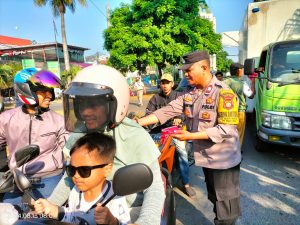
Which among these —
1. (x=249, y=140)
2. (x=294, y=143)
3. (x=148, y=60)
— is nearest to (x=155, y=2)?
(x=148, y=60)

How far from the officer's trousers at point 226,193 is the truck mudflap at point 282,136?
2.50 meters

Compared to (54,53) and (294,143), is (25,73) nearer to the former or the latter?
(294,143)

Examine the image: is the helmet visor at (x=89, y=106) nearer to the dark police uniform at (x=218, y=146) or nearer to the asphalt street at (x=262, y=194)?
the dark police uniform at (x=218, y=146)

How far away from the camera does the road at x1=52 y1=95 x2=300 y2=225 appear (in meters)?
3.35

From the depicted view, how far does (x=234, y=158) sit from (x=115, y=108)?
1.34 m

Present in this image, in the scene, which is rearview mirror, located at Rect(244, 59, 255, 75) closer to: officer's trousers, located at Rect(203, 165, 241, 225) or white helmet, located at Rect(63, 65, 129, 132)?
officer's trousers, located at Rect(203, 165, 241, 225)

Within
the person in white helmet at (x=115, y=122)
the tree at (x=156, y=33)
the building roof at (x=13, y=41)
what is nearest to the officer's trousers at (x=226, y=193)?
the person in white helmet at (x=115, y=122)

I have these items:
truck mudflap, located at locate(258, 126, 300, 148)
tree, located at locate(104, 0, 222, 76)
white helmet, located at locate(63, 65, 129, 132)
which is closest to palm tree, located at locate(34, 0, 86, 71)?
tree, located at locate(104, 0, 222, 76)

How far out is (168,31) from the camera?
16203 mm

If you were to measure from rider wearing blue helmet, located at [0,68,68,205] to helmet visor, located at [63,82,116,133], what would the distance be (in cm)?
83

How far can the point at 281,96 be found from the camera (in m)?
4.71

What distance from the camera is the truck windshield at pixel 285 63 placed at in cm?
502

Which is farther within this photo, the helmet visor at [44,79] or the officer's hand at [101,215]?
the helmet visor at [44,79]

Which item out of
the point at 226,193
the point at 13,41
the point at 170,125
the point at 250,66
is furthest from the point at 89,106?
the point at 13,41
